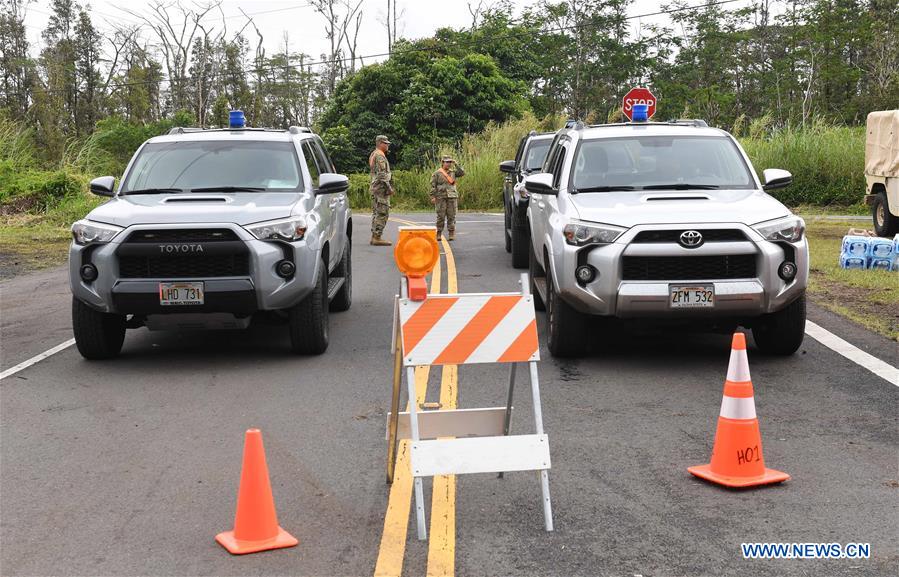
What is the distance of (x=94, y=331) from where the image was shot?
8844 mm

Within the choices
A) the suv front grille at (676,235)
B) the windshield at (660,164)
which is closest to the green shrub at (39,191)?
the windshield at (660,164)

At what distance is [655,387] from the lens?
7891 mm

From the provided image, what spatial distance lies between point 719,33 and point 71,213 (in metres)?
47.0

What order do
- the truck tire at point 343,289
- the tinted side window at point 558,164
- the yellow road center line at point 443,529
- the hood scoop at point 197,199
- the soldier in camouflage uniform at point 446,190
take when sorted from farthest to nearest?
the soldier in camouflage uniform at point 446,190, the truck tire at point 343,289, the tinted side window at point 558,164, the hood scoop at point 197,199, the yellow road center line at point 443,529

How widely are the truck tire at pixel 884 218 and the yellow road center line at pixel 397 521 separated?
14484mm

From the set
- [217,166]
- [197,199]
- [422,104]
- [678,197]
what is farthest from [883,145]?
[422,104]

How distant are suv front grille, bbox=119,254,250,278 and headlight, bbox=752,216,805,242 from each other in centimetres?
409

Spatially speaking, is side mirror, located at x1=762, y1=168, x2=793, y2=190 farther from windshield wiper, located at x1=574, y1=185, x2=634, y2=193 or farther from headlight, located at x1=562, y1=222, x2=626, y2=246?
headlight, located at x1=562, y1=222, x2=626, y2=246

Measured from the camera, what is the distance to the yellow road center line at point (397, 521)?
14.8 feet

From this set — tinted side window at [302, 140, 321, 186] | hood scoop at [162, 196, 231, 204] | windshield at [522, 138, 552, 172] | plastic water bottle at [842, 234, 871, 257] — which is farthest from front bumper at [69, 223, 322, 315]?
plastic water bottle at [842, 234, 871, 257]

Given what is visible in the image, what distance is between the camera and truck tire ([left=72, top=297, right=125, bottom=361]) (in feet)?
28.9

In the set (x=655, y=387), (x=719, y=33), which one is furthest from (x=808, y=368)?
(x=719, y=33)

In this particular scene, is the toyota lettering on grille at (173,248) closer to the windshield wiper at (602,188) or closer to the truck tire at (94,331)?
the truck tire at (94,331)

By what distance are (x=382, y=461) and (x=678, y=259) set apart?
3310 millimetres
